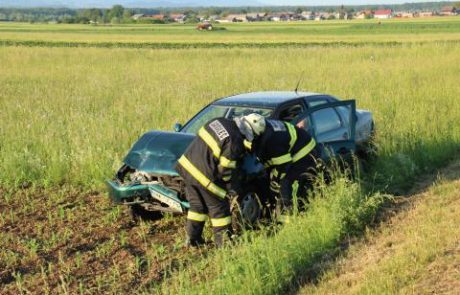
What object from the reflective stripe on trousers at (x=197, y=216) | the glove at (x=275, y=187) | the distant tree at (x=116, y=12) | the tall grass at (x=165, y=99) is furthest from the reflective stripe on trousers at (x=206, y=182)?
the distant tree at (x=116, y=12)

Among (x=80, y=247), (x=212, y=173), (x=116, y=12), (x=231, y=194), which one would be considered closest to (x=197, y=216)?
(x=231, y=194)

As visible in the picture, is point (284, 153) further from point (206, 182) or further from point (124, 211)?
point (124, 211)

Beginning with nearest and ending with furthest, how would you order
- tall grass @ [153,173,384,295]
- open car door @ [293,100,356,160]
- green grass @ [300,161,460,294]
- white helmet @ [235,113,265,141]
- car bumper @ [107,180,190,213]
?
1. green grass @ [300,161,460,294]
2. tall grass @ [153,173,384,295]
3. white helmet @ [235,113,265,141]
4. car bumper @ [107,180,190,213]
5. open car door @ [293,100,356,160]

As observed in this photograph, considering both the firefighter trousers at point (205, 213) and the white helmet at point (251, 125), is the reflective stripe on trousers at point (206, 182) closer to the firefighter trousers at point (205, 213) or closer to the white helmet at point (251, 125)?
the firefighter trousers at point (205, 213)

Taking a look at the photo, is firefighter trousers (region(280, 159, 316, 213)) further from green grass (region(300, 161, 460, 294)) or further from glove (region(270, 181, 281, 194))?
green grass (region(300, 161, 460, 294))

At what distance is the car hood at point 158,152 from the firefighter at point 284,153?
3.01 feet

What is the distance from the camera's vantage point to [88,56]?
32.9 m

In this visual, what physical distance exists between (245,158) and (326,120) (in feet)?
5.91

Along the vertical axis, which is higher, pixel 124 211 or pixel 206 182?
pixel 206 182

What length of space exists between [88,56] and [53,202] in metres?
26.1

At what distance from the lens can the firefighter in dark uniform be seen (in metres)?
5.60

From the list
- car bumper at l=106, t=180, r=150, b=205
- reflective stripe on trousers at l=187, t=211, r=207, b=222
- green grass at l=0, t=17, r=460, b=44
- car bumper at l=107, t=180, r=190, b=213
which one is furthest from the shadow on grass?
green grass at l=0, t=17, r=460, b=44

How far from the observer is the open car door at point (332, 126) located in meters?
7.22

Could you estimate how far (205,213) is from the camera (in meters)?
6.00
